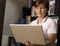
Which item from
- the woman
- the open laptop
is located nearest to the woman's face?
the woman

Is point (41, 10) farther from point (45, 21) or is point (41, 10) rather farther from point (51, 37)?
point (51, 37)

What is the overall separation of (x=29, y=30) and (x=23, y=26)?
0.06 meters

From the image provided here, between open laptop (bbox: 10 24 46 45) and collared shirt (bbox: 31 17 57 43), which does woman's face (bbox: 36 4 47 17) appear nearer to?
collared shirt (bbox: 31 17 57 43)

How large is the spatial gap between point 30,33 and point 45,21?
16 cm

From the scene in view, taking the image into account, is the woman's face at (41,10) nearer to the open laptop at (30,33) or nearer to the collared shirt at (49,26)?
the collared shirt at (49,26)

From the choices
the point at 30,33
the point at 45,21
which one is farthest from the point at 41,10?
the point at 30,33

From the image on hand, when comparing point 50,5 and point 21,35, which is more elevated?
point 50,5

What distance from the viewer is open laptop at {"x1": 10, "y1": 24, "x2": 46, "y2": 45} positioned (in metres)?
1.08

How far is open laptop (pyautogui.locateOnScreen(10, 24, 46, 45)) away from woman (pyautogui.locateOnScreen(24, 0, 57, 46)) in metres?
0.04

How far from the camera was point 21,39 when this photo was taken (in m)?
1.23

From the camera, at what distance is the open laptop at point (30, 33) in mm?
1080

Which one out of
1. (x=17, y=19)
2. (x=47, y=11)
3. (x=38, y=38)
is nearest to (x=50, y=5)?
(x=47, y=11)

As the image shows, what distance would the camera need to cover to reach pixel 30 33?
3.67 feet

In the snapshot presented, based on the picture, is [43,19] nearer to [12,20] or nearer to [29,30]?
[29,30]
